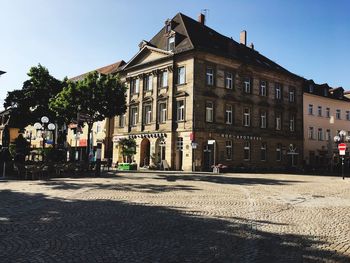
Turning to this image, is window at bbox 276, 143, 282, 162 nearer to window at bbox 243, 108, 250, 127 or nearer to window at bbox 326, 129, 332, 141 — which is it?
window at bbox 243, 108, 250, 127

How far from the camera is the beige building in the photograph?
49531mm

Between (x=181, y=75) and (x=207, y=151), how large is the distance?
815 centimetres

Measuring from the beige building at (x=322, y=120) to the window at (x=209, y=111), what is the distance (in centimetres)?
1758

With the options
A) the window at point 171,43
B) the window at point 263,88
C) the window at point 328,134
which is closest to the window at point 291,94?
the window at point 263,88

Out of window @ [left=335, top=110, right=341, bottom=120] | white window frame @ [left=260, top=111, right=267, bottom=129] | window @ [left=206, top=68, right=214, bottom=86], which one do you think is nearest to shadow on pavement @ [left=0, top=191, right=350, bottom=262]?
window @ [left=206, top=68, right=214, bottom=86]

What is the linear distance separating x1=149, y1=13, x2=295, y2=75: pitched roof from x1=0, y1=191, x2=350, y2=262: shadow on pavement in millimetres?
28497

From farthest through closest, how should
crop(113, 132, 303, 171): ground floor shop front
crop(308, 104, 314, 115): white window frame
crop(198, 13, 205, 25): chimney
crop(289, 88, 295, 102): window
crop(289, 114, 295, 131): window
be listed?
crop(308, 104, 314, 115): white window frame, crop(289, 88, 295, 102): window, crop(289, 114, 295, 131): window, crop(198, 13, 205, 25): chimney, crop(113, 132, 303, 171): ground floor shop front

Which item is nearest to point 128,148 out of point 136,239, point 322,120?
point 136,239

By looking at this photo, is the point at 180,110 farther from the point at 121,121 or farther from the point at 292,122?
the point at 292,122

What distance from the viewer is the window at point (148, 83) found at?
4087 cm

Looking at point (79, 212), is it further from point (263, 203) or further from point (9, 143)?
point (9, 143)

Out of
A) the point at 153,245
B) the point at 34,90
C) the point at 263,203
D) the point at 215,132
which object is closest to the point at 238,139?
the point at 215,132

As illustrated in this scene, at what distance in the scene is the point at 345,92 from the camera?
59375 millimetres

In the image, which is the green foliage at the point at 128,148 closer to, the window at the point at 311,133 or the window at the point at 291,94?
the window at the point at 291,94
